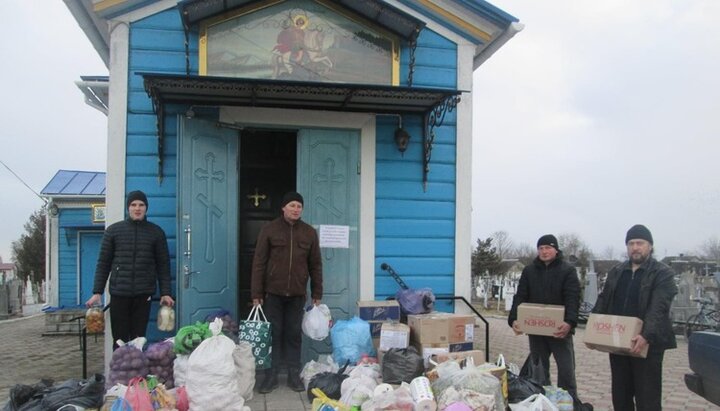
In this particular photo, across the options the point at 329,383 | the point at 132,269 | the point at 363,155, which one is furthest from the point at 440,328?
the point at 132,269

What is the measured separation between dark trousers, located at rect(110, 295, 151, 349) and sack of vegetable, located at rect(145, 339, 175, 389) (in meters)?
0.40

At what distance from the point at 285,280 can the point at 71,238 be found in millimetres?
12537

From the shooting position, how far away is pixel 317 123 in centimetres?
588

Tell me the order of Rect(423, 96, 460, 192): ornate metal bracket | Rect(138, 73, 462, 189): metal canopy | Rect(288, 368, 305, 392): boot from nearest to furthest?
1. Rect(138, 73, 462, 189): metal canopy
2. Rect(288, 368, 305, 392): boot
3. Rect(423, 96, 460, 192): ornate metal bracket

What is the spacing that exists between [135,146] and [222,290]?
1.64m

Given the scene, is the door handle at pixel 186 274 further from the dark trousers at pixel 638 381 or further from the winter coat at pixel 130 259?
the dark trousers at pixel 638 381

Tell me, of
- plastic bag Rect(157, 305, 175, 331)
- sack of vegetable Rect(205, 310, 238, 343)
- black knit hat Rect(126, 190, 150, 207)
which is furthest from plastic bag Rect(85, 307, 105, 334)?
black knit hat Rect(126, 190, 150, 207)

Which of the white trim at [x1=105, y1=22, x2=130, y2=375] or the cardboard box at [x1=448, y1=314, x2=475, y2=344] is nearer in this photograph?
the cardboard box at [x1=448, y1=314, x2=475, y2=344]

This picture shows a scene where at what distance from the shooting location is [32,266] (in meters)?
32.8

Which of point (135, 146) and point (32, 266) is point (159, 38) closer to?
point (135, 146)

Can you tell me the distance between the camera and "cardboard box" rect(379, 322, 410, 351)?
5.16 m

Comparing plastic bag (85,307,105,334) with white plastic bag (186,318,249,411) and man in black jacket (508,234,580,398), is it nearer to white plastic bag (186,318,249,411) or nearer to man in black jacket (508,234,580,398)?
white plastic bag (186,318,249,411)

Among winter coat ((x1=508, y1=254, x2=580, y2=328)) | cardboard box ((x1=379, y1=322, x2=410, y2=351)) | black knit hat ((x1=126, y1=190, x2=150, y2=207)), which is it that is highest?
black knit hat ((x1=126, y1=190, x2=150, y2=207))

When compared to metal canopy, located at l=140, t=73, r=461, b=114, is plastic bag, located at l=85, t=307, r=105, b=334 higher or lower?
lower
